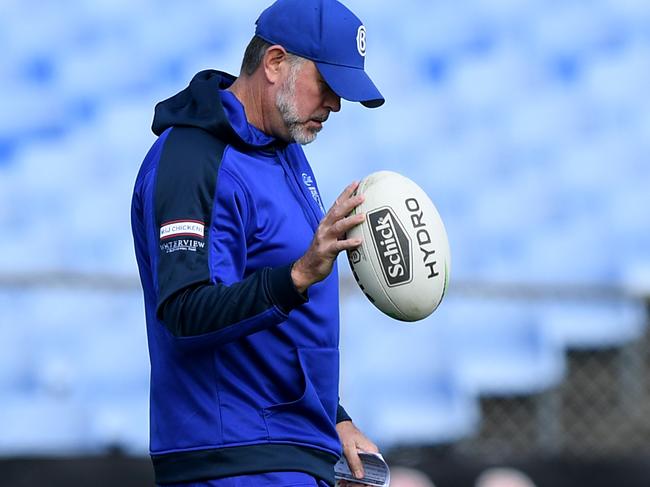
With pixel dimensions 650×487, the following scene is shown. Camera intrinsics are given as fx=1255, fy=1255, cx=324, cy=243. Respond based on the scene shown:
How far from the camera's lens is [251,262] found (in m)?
2.49

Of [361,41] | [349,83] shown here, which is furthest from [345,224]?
[361,41]

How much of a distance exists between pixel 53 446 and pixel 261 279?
3.40 meters

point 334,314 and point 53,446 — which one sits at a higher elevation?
point 334,314

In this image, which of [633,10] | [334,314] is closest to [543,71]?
[633,10]

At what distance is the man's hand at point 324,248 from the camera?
2.27 meters

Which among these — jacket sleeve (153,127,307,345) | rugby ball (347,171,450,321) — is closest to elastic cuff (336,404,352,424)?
rugby ball (347,171,450,321)

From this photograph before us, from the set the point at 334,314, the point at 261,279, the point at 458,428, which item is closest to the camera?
the point at 261,279

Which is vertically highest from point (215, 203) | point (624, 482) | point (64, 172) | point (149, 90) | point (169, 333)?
point (149, 90)

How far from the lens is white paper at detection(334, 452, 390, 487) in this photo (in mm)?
2818

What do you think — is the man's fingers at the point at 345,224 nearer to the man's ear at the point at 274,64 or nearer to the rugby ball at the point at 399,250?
the rugby ball at the point at 399,250

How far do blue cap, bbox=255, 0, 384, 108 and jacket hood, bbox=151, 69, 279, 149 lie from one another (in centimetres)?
16

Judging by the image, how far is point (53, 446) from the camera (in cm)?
543

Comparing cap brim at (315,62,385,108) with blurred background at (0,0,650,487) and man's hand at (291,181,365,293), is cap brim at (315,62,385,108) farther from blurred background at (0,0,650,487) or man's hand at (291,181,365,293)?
blurred background at (0,0,650,487)

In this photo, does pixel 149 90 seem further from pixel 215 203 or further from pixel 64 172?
pixel 215 203
